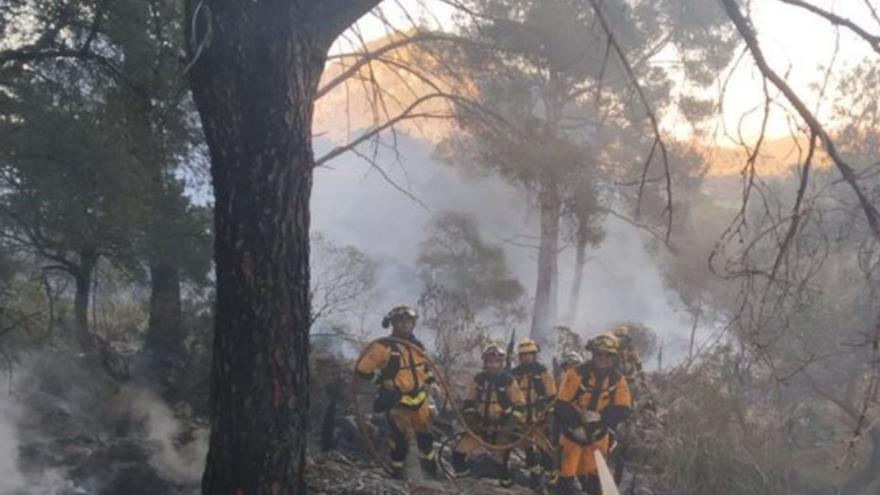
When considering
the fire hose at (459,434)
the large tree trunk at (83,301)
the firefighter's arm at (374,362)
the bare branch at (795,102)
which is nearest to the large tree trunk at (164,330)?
the large tree trunk at (83,301)

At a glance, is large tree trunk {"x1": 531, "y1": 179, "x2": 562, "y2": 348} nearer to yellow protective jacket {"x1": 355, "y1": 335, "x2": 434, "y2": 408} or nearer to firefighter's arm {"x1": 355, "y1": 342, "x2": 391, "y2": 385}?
yellow protective jacket {"x1": 355, "y1": 335, "x2": 434, "y2": 408}

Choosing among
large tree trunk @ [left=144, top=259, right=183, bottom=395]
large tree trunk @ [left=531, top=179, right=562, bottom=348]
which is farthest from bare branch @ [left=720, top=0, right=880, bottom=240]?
large tree trunk @ [left=531, top=179, right=562, bottom=348]

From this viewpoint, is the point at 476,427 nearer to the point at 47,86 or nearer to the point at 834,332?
the point at 47,86

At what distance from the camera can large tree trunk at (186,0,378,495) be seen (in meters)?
2.79

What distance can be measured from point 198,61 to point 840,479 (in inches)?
572

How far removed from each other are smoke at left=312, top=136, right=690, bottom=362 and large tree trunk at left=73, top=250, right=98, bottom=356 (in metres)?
19.7

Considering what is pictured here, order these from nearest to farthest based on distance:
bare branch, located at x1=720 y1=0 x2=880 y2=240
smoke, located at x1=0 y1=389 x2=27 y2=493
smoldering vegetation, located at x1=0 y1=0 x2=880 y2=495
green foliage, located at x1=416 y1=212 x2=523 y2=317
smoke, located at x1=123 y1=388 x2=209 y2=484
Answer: bare branch, located at x1=720 y1=0 x2=880 y2=240
smoldering vegetation, located at x1=0 y1=0 x2=880 y2=495
smoke, located at x1=0 y1=389 x2=27 y2=493
smoke, located at x1=123 y1=388 x2=209 y2=484
green foliage, located at x1=416 y1=212 x2=523 y2=317

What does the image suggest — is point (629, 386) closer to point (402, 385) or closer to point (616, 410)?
point (616, 410)

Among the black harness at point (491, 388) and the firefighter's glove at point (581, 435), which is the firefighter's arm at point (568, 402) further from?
the black harness at point (491, 388)

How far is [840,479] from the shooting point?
46.2 feet

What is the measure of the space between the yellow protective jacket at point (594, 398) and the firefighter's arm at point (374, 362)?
193 cm

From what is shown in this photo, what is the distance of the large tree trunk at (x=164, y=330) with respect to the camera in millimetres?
13062

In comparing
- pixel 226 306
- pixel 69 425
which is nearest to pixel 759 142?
pixel 226 306

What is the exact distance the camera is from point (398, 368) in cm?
880
